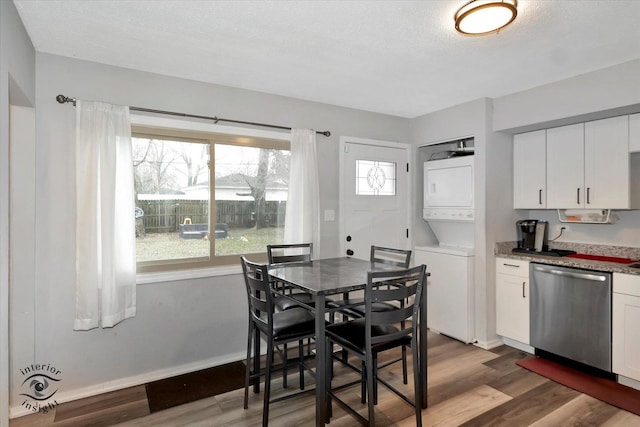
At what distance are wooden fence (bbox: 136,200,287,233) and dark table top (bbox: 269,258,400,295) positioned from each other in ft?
2.56

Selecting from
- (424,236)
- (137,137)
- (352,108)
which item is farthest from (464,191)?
(137,137)

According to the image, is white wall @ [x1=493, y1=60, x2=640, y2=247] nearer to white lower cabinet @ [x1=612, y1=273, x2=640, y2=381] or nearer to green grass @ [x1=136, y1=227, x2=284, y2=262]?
white lower cabinet @ [x1=612, y1=273, x2=640, y2=381]

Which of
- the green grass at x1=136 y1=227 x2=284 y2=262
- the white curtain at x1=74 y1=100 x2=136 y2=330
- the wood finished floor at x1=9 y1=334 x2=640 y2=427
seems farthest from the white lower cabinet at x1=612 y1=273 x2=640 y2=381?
the white curtain at x1=74 y1=100 x2=136 y2=330

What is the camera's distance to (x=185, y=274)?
3004 millimetres

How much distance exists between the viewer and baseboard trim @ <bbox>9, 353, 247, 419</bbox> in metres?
2.42

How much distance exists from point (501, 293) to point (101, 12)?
13.0 ft

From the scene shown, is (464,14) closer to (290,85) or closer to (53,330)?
(290,85)

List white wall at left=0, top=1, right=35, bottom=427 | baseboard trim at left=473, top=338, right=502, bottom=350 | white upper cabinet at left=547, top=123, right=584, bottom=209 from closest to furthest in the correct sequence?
white wall at left=0, top=1, right=35, bottom=427
white upper cabinet at left=547, top=123, right=584, bottom=209
baseboard trim at left=473, top=338, right=502, bottom=350

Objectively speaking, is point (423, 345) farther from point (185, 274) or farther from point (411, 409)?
point (185, 274)

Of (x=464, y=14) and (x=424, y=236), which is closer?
(x=464, y=14)

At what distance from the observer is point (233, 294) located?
3.22m

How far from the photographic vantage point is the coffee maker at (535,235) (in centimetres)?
355

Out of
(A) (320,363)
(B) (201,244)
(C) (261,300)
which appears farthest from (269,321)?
(B) (201,244)

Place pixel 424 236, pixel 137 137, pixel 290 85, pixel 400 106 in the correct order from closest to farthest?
1. pixel 137 137
2. pixel 290 85
3. pixel 400 106
4. pixel 424 236
